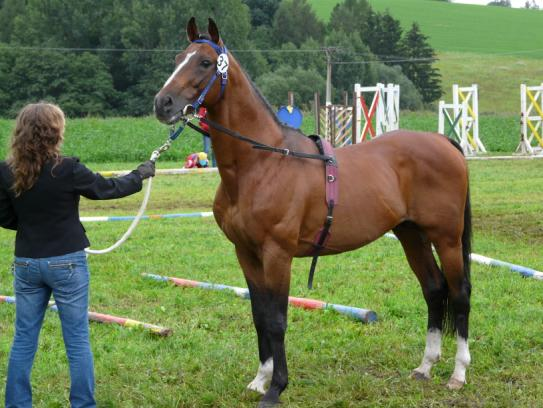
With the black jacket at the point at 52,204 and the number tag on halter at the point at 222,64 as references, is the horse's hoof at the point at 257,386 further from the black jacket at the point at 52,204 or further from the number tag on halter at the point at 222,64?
the number tag on halter at the point at 222,64

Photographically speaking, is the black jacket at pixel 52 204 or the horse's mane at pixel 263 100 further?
the horse's mane at pixel 263 100

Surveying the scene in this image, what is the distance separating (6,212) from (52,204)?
345mm

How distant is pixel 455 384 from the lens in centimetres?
521

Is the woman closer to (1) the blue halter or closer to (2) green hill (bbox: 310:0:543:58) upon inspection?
(1) the blue halter

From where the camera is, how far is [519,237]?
10.6 metres

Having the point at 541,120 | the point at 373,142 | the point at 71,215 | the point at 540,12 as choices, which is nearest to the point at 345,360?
the point at 373,142

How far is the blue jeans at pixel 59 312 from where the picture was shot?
4254 millimetres

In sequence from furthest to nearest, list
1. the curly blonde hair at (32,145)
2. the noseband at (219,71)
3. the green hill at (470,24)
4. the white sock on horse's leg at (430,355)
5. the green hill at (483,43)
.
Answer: the green hill at (470,24)
the green hill at (483,43)
the white sock on horse's leg at (430,355)
the noseband at (219,71)
the curly blonde hair at (32,145)

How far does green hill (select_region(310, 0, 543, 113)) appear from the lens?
3127 inches

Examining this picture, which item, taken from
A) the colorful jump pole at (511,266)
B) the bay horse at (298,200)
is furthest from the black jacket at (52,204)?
the colorful jump pole at (511,266)

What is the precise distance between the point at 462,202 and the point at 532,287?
7.92 ft

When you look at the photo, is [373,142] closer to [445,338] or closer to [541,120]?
[445,338]

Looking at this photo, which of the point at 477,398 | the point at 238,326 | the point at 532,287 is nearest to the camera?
the point at 477,398

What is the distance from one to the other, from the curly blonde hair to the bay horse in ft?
2.12
